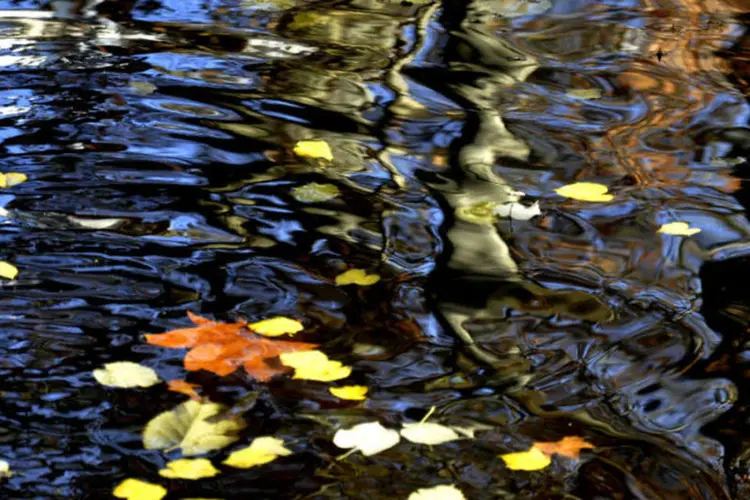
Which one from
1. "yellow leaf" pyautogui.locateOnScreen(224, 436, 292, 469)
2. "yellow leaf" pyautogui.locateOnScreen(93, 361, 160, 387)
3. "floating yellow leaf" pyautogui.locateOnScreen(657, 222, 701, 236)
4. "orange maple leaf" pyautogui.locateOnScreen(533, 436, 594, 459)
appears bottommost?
"orange maple leaf" pyautogui.locateOnScreen(533, 436, 594, 459)

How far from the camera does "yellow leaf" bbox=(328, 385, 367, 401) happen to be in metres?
2.46

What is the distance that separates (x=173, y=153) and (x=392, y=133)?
841 millimetres

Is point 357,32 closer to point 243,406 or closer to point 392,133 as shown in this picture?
point 392,133

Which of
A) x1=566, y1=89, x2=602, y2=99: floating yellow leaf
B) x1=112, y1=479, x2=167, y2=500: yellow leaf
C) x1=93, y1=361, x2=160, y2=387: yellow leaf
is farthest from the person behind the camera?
x1=566, y1=89, x2=602, y2=99: floating yellow leaf

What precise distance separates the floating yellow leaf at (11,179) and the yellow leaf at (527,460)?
2.01 meters

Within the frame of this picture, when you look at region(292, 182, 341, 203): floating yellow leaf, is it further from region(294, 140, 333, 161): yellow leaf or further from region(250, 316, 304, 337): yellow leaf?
region(250, 316, 304, 337): yellow leaf

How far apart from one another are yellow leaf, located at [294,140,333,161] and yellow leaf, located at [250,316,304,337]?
1.21 metres

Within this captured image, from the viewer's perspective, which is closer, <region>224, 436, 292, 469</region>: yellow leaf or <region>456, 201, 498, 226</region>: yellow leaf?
<region>224, 436, 292, 469</region>: yellow leaf

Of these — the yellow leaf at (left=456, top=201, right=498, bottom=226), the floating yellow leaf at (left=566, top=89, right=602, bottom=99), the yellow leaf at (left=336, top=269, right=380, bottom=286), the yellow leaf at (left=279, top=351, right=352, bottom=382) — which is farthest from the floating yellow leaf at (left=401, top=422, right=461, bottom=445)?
the floating yellow leaf at (left=566, top=89, right=602, bottom=99)

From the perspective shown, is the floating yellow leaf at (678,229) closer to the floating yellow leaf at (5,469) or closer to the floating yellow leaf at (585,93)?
the floating yellow leaf at (585,93)

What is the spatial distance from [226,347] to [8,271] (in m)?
0.71

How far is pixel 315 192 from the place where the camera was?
3580mm

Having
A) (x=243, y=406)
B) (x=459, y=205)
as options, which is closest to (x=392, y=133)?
(x=459, y=205)

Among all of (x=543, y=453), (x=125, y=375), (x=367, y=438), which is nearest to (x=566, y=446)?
(x=543, y=453)
